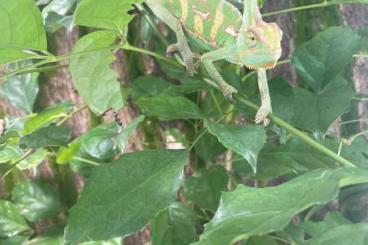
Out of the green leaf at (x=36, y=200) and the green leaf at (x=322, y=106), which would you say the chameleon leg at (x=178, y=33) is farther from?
the green leaf at (x=36, y=200)

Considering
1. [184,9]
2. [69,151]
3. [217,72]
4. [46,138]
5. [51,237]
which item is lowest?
[51,237]

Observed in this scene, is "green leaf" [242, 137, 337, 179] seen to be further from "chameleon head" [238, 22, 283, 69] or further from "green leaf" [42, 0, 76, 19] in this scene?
"green leaf" [42, 0, 76, 19]

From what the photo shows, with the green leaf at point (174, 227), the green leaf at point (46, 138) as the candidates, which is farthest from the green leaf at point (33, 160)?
the green leaf at point (174, 227)

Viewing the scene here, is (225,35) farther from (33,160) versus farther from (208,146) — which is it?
(33,160)

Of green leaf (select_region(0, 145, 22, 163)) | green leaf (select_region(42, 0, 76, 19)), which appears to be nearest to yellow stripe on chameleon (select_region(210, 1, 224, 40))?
green leaf (select_region(42, 0, 76, 19))

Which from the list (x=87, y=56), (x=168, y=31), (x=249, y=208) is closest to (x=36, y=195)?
(x=168, y=31)

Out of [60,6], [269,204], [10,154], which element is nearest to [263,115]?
[269,204]
